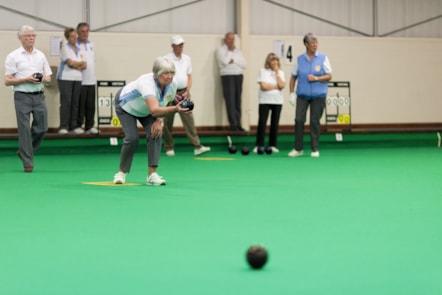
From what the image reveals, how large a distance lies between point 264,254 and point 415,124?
13.7m

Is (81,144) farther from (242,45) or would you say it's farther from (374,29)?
(374,29)

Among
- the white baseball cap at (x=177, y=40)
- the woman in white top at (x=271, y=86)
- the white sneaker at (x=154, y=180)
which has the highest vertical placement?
the white baseball cap at (x=177, y=40)

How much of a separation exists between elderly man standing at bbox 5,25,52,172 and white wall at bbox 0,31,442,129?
4938mm

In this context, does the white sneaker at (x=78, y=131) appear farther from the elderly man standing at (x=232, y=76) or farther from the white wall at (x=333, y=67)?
the elderly man standing at (x=232, y=76)

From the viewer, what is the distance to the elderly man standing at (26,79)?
9078 millimetres

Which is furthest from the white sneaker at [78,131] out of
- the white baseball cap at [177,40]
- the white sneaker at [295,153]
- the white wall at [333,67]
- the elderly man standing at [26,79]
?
the elderly man standing at [26,79]

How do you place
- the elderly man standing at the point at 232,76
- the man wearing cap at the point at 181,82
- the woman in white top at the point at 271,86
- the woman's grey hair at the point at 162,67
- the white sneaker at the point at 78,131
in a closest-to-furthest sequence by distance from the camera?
1. the woman's grey hair at the point at 162,67
2. the man wearing cap at the point at 181,82
3. the woman in white top at the point at 271,86
4. the white sneaker at the point at 78,131
5. the elderly man standing at the point at 232,76

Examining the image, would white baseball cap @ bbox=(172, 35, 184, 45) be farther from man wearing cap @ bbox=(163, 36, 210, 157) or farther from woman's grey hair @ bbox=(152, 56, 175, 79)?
woman's grey hair @ bbox=(152, 56, 175, 79)

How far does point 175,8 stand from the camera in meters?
15.2

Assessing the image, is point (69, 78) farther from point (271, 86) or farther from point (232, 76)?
point (271, 86)

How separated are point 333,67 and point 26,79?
8.20 m

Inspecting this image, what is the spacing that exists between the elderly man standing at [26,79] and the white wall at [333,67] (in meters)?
4.94

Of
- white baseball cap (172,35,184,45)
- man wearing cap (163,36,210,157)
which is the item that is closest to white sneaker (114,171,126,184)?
man wearing cap (163,36,210,157)

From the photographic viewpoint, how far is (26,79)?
9.01m
